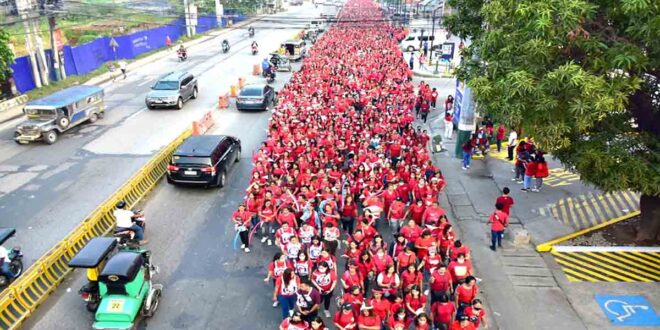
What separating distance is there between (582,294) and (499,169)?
766cm

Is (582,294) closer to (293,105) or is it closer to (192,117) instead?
(293,105)

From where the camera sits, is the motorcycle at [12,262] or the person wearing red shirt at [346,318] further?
the motorcycle at [12,262]

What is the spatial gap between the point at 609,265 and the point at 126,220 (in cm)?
1103

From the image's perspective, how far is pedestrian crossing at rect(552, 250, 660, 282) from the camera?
10891 millimetres

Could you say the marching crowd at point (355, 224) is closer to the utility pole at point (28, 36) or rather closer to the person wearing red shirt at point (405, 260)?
the person wearing red shirt at point (405, 260)

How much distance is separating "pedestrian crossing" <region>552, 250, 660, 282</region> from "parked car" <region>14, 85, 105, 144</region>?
18393 millimetres

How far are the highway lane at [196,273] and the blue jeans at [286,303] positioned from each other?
1.95 ft

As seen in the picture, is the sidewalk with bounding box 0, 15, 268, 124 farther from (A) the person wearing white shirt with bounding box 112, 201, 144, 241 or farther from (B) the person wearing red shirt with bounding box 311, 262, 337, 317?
(B) the person wearing red shirt with bounding box 311, 262, 337, 317

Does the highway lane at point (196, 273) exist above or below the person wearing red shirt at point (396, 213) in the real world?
below

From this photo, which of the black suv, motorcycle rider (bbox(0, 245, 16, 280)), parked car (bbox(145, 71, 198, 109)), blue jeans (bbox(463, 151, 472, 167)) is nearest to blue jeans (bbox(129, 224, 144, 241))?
motorcycle rider (bbox(0, 245, 16, 280))

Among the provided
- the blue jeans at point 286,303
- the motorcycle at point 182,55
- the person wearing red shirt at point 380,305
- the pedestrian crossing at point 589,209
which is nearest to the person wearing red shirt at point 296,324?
the person wearing red shirt at point 380,305

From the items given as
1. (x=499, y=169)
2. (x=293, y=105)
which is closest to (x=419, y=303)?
(x=499, y=169)

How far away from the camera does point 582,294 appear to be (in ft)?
34.0

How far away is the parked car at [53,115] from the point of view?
767 inches
